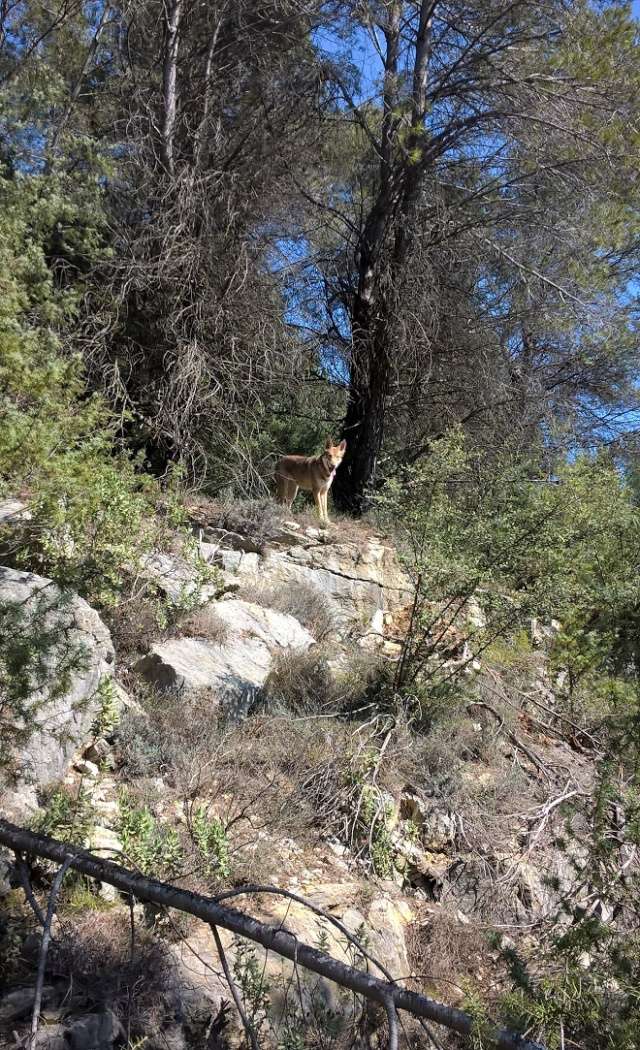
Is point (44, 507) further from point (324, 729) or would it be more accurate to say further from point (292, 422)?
point (292, 422)

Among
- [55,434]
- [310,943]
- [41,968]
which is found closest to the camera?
[41,968]

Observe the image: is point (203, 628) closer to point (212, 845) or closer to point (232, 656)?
point (232, 656)

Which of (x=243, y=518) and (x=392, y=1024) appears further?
(x=243, y=518)

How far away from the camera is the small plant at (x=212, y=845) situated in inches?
169

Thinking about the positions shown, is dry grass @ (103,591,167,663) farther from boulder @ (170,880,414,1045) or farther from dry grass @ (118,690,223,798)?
boulder @ (170,880,414,1045)

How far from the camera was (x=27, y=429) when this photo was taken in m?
3.78

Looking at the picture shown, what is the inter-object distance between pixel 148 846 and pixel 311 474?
6.28 m

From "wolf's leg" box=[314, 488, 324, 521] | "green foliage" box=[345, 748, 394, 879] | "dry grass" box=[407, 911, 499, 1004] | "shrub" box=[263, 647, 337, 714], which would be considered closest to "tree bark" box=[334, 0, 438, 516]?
"wolf's leg" box=[314, 488, 324, 521]

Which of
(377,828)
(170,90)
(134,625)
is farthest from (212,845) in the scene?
(170,90)

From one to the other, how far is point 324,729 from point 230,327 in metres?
5.57

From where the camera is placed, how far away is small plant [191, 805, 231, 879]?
14.0 feet

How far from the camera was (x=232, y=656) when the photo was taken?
21.4 feet

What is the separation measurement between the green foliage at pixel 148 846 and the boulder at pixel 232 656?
169cm

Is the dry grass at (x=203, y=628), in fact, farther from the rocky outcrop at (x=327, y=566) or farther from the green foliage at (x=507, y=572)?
the green foliage at (x=507, y=572)
